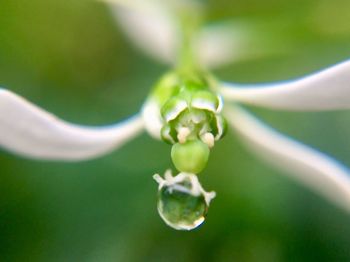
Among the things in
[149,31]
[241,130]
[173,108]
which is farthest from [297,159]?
[149,31]

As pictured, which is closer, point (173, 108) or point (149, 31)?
point (173, 108)

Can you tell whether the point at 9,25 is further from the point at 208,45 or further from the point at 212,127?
the point at 212,127

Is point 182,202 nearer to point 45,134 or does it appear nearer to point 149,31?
point 45,134

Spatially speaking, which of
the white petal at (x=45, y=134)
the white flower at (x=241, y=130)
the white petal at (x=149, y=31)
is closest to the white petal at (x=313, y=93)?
the white flower at (x=241, y=130)

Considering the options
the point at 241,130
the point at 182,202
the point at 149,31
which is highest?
the point at 149,31

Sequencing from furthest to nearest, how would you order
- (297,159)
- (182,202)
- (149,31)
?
(149,31), (297,159), (182,202)

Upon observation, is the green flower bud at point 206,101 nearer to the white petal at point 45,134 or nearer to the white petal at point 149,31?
the white petal at point 45,134

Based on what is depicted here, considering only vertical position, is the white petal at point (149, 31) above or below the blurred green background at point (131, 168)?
above

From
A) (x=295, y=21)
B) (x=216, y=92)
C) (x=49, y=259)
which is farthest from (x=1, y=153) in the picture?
(x=295, y=21)
